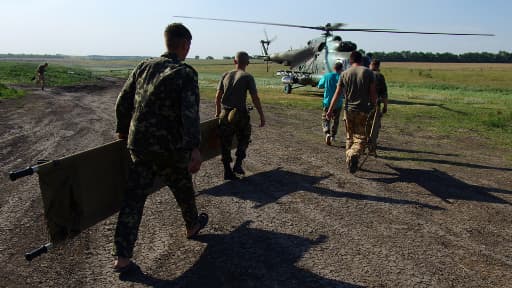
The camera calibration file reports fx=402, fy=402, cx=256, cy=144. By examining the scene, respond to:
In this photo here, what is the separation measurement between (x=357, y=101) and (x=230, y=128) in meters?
2.55

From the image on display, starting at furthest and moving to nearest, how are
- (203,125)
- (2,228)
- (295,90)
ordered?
(295,90)
(203,125)
(2,228)

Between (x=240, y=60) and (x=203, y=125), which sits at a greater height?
(x=240, y=60)

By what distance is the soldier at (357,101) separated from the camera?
749cm

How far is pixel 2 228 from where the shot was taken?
4.79 meters

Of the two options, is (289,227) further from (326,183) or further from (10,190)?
(10,190)

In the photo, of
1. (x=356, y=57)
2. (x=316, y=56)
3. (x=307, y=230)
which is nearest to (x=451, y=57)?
(x=316, y=56)

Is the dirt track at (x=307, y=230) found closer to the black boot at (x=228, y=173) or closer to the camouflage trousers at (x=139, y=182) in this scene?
the black boot at (x=228, y=173)

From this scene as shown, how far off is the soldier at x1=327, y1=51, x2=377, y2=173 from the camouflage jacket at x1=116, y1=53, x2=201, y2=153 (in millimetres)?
4293

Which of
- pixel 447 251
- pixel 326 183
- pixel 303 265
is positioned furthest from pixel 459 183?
pixel 303 265

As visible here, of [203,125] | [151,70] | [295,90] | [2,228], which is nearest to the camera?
[151,70]

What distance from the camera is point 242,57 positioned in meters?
6.83

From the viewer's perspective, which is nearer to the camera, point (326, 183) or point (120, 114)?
point (120, 114)

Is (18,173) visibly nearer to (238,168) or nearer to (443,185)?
(238,168)

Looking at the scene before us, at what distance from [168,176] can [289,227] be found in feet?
5.68
